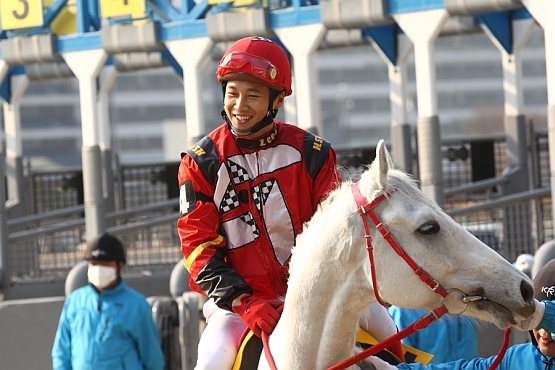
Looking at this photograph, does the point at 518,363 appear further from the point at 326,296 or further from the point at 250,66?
the point at 250,66

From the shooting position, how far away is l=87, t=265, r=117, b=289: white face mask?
6520mm

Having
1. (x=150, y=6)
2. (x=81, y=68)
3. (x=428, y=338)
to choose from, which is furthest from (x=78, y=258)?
(x=428, y=338)

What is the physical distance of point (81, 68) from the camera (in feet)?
42.8

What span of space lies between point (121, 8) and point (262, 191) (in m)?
9.32

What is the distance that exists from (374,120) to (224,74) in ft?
245

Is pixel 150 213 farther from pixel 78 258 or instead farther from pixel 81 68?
pixel 81 68

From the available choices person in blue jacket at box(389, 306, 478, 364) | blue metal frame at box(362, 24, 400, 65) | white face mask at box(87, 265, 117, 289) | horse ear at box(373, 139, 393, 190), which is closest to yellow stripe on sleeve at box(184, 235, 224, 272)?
horse ear at box(373, 139, 393, 190)

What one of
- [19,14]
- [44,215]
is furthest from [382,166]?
[44,215]

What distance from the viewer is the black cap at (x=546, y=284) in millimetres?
3248

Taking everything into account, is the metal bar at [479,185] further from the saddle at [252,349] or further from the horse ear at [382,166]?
the horse ear at [382,166]

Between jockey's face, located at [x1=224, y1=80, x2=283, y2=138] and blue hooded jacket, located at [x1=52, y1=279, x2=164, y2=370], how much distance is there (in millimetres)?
3217

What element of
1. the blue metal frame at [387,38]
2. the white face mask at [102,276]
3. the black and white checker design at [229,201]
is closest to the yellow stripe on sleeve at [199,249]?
the black and white checker design at [229,201]

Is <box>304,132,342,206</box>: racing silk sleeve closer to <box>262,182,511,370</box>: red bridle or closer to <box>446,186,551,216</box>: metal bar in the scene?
<box>262,182,511,370</box>: red bridle

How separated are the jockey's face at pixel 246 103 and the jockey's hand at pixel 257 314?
616 millimetres
